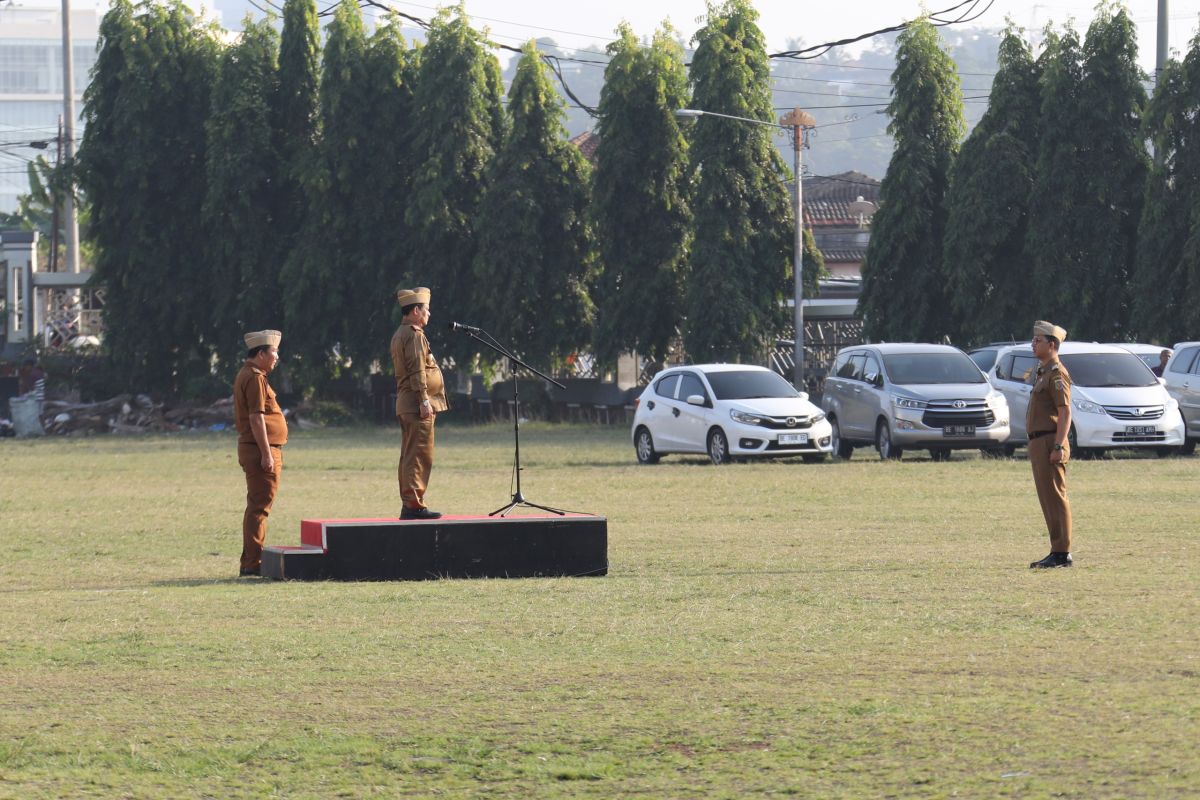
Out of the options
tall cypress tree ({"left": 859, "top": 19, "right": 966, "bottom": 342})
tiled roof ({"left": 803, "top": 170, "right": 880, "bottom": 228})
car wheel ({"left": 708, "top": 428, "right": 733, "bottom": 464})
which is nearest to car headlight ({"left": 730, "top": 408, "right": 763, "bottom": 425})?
car wheel ({"left": 708, "top": 428, "right": 733, "bottom": 464})

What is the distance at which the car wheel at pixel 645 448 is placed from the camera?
30.5 metres

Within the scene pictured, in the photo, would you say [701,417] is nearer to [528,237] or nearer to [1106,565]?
[1106,565]

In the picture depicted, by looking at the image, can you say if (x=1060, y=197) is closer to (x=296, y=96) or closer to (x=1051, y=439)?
(x=296, y=96)

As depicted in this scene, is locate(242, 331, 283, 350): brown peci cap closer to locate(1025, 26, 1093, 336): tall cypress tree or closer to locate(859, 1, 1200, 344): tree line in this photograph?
locate(859, 1, 1200, 344): tree line

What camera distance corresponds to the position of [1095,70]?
4138 cm

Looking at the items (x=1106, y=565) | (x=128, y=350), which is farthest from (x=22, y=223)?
(x=1106, y=565)

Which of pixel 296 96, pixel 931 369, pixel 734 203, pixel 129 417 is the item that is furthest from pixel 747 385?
pixel 296 96

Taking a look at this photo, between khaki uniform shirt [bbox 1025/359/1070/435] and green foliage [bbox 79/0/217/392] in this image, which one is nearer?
khaki uniform shirt [bbox 1025/359/1070/435]

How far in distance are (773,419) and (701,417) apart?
1223 millimetres

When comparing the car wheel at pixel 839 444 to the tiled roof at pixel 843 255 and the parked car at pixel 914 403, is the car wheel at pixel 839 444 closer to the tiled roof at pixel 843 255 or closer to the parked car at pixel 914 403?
the parked car at pixel 914 403

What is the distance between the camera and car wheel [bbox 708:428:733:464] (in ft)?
95.7

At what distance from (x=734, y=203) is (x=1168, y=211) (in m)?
10.9

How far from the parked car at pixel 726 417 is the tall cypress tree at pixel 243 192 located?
70.3ft

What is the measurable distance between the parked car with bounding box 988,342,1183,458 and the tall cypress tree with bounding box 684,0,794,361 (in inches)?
638
